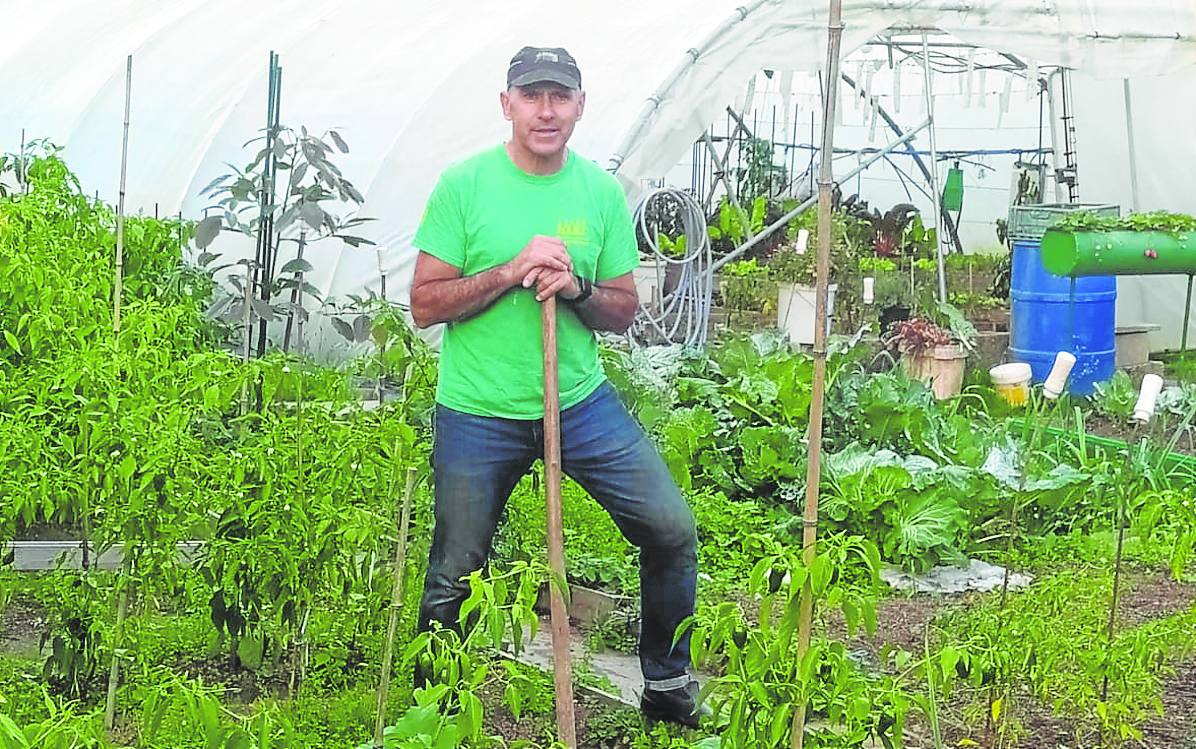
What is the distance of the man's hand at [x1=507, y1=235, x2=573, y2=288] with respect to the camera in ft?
10.3

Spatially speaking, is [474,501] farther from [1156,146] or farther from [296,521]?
[1156,146]

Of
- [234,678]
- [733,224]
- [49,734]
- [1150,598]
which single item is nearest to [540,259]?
[49,734]

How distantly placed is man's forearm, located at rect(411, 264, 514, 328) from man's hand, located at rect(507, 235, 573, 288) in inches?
1.0

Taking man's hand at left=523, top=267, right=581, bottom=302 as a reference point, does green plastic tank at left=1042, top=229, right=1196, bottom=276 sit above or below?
above

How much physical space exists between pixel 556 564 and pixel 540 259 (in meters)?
0.73

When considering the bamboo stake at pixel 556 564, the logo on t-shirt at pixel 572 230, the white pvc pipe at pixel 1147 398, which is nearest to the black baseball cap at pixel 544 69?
the logo on t-shirt at pixel 572 230

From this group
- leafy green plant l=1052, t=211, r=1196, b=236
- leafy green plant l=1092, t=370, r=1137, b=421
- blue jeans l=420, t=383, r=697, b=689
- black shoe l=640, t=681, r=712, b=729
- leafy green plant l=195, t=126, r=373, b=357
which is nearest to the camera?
blue jeans l=420, t=383, r=697, b=689

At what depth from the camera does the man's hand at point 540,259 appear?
10.3 ft

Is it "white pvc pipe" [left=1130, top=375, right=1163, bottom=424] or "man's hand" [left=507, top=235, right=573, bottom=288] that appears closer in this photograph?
"man's hand" [left=507, top=235, right=573, bottom=288]

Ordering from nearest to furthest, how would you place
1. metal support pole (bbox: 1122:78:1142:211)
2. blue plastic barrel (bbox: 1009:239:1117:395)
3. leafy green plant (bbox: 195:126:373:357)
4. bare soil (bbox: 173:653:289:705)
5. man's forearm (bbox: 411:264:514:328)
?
man's forearm (bbox: 411:264:514:328) → bare soil (bbox: 173:653:289:705) → leafy green plant (bbox: 195:126:373:357) → blue plastic barrel (bbox: 1009:239:1117:395) → metal support pole (bbox: 1122:78:1142:211)

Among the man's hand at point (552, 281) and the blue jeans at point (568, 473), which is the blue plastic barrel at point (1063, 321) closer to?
the blue jeans at point (568, 473)

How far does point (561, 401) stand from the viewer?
3.36 meters

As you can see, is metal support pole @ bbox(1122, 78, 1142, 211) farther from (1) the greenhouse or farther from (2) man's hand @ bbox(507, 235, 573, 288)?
(2) man's hand @ bbox(507, 235, 573, 288)

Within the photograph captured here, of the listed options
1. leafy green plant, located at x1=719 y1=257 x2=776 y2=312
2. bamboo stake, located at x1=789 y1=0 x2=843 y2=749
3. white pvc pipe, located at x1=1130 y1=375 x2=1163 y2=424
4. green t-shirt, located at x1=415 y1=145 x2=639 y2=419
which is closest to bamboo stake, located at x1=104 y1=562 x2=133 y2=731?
green t-shirt, located at x1=415 y1=145 x2=639 y2=419
